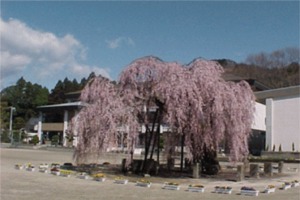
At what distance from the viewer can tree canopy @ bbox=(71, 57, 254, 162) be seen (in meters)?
17.2

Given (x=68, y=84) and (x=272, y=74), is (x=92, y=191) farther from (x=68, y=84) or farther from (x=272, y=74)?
(x=68, y=84)

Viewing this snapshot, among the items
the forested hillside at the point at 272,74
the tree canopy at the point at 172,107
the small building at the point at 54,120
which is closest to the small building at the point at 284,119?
the tree canopy at the point at 172,107

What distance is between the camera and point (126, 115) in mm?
17484

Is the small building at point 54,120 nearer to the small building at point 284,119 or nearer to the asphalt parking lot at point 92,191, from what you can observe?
the small building at point 284,119

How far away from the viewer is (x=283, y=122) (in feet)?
139

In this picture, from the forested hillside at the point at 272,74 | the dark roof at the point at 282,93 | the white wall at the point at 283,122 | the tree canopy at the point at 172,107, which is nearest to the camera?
the tree canopy at the point at 172,107

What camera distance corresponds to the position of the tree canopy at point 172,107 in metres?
17.2

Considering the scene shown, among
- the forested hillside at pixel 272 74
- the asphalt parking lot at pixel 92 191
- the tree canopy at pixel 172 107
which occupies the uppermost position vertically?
the forested hillside at pixel 272 74

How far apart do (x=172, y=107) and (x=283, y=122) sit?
28.3 meters

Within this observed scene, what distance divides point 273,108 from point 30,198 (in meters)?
36.1

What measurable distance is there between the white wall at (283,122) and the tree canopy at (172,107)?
958 inches

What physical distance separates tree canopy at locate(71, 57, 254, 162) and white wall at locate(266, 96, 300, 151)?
24.3 metres

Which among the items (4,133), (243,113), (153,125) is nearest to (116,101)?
(153,125)

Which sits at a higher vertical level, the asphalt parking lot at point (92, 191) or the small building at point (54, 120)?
the small building at point (54, 120)
